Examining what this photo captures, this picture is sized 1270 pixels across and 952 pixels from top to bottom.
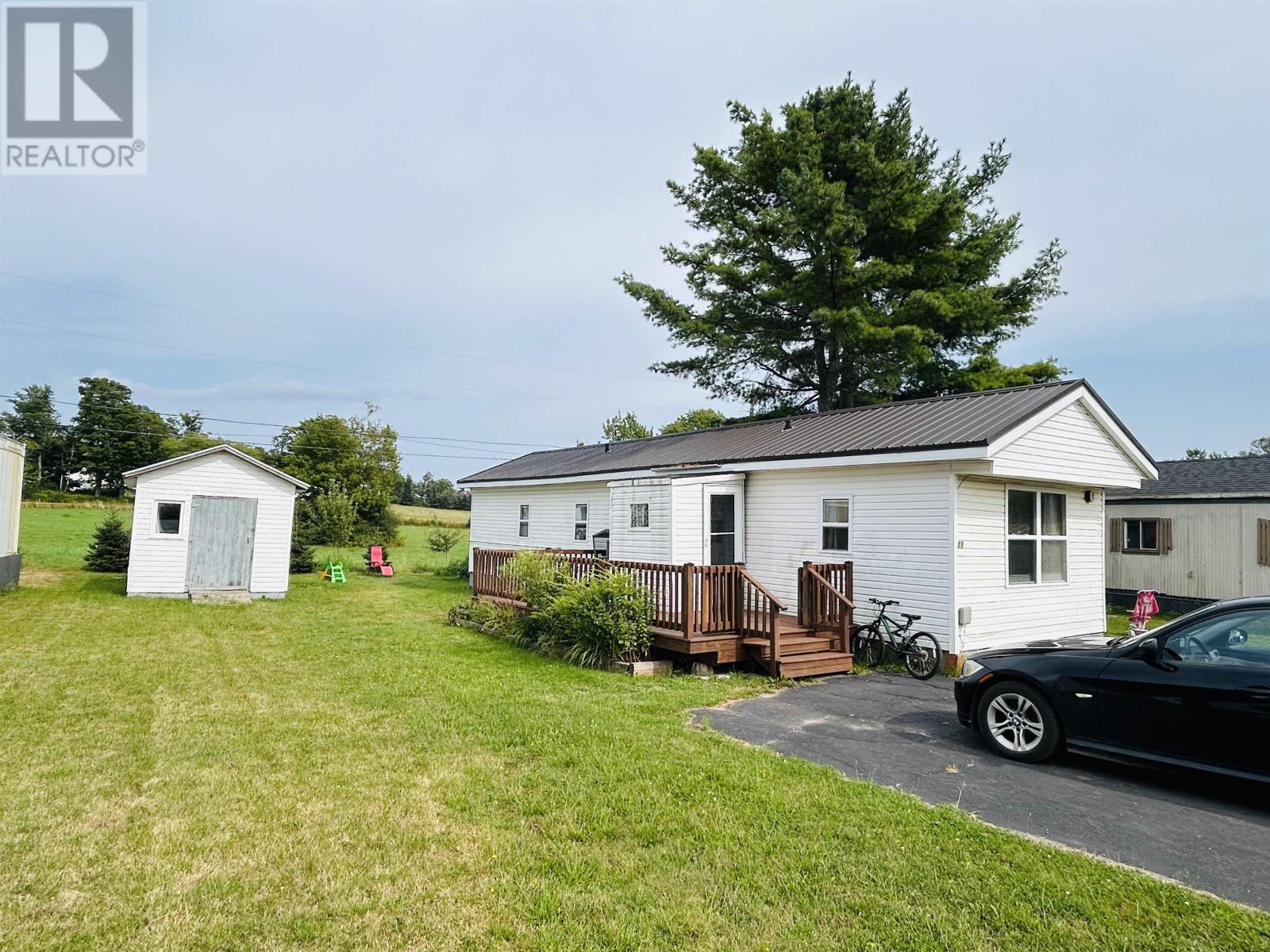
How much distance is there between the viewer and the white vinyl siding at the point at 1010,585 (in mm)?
9672

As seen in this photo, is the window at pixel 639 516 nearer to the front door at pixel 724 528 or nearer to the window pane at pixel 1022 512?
the front door at pixel 724 528

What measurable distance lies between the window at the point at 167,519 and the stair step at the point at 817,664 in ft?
46.9

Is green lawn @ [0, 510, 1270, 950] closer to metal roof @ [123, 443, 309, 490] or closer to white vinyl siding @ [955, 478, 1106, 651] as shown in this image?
white vinyl siding @ [955, 478, 1106, 651]

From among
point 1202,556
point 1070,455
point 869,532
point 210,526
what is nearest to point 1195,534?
point 1202,556

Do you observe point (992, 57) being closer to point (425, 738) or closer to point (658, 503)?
point (658, 503)

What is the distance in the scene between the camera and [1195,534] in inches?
655

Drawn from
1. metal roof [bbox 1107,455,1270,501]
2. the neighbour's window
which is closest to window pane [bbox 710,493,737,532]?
metal roof [bbox 1107,455,1270,501]

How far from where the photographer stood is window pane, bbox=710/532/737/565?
39.5ft

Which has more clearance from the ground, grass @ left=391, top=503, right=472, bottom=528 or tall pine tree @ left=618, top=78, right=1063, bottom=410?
tall pine tree @ left=618, top=78, right=1063, bottom=410

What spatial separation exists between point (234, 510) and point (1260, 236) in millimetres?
23847

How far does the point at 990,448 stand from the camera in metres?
8.88

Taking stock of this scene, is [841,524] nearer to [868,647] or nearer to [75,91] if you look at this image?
[868,647]

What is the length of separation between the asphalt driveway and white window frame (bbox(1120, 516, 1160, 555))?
14135mm

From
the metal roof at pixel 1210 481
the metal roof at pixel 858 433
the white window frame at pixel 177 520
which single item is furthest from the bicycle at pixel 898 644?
the white window frame at pixel 177 520
